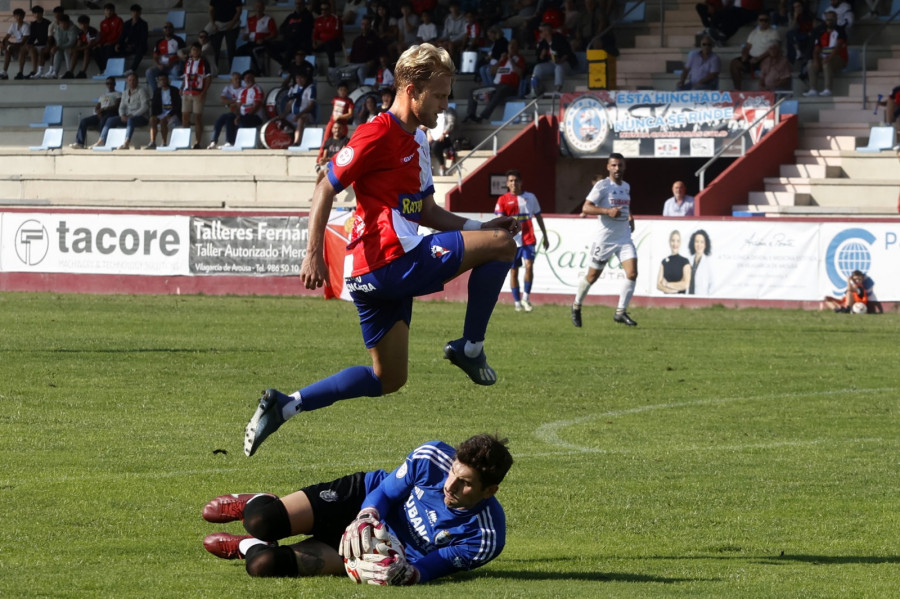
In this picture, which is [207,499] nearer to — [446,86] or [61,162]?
[446,86]

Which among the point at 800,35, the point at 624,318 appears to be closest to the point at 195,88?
the point at 800,35

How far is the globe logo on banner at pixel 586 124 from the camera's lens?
2817cm

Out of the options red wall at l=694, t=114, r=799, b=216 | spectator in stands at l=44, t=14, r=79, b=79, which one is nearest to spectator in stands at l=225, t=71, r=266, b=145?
spectator in stands at l=44, t=14, r=79, b=79

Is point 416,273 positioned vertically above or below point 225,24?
below

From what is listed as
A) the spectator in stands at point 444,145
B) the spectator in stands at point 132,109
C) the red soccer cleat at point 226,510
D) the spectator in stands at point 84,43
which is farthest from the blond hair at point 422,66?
the spectator in stands at point 84,43

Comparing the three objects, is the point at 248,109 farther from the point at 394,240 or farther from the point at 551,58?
the point at 394,240

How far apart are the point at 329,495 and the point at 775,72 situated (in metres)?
23.0

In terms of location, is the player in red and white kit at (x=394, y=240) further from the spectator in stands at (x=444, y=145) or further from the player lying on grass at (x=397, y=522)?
the spectator in stands at (x=444, y=145)

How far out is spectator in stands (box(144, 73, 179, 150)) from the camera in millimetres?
31469

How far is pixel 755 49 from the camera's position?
28.6 metres

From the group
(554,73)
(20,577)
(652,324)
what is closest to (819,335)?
(652,324)

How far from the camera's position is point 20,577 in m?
6.27

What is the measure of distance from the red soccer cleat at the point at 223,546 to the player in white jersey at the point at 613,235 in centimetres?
1284

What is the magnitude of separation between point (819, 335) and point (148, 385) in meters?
9.72
